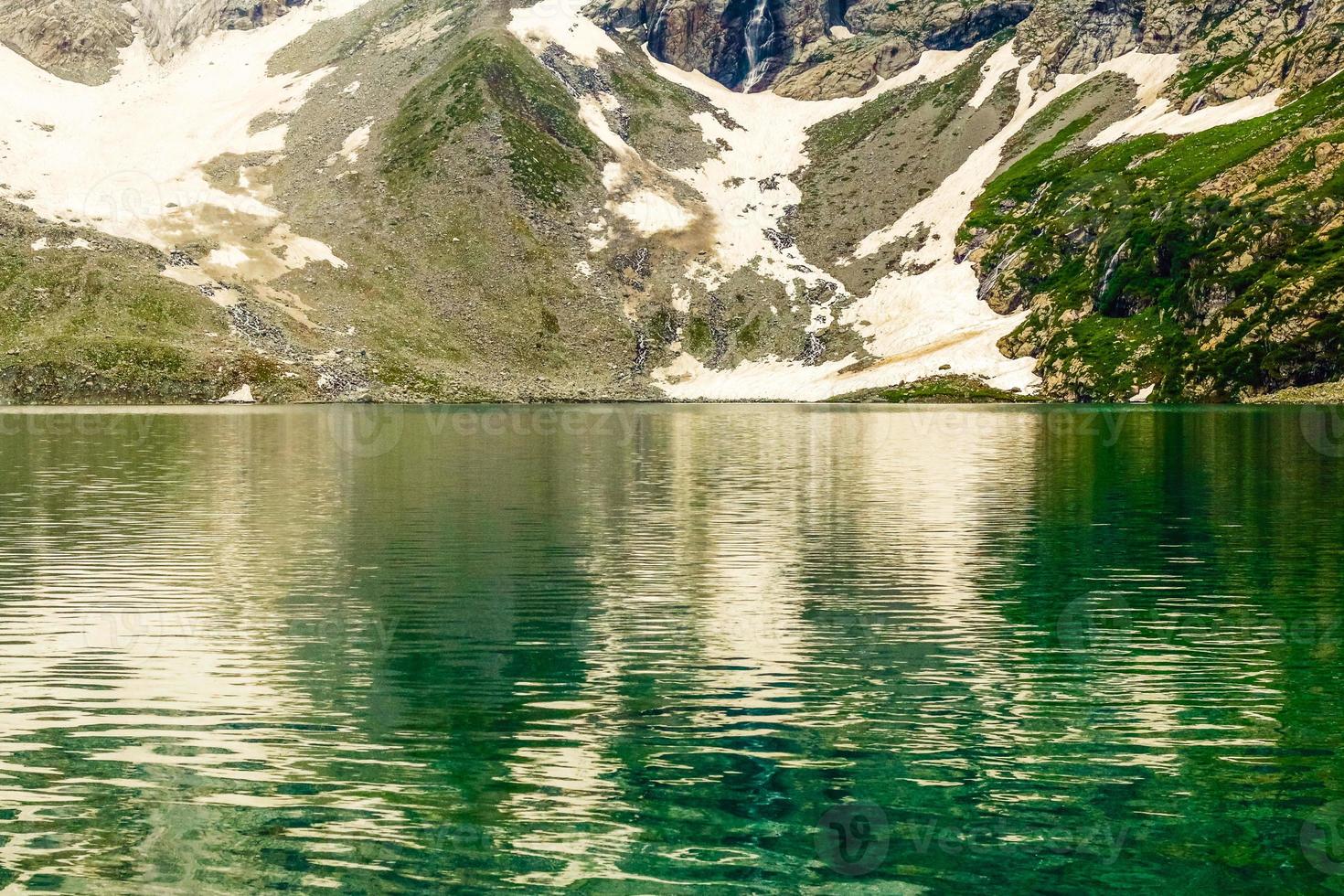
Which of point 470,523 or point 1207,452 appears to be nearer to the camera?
Result: point 470,523

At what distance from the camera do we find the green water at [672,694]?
19359 millimetres

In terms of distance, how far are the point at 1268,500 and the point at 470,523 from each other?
39.4 m

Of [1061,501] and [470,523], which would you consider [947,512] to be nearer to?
[1061,501]

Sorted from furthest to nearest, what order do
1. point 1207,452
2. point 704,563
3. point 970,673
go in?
point 1207,452 → point 704,563 → point 970,673

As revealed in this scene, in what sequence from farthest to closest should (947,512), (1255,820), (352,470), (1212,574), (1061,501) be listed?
(352,470) < (1061,501) < (947,512) < (1212,574) < (1255,820)

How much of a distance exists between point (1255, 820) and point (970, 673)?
399 inches

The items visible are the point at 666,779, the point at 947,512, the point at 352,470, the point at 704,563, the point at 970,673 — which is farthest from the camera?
the point at 352,470

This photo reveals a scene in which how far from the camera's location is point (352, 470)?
85.5m

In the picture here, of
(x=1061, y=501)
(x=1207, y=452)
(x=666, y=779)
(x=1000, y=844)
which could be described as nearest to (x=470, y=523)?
(x=1061, y=501)

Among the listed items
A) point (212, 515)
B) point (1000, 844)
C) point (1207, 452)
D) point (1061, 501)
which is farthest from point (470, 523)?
point (1207, 452)

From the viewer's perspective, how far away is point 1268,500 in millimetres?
64812

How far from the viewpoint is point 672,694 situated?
28578mm

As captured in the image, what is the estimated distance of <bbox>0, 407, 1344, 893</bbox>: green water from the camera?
63.5ft

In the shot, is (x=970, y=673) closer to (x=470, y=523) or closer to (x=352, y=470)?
(x=470, y=523)
